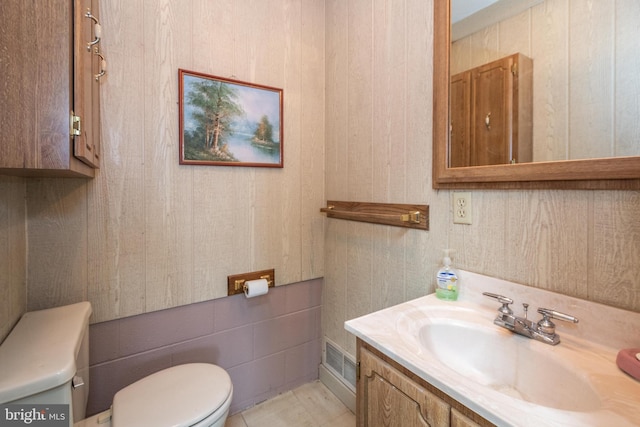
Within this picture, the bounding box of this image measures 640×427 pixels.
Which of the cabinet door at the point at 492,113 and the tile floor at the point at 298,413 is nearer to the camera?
the cabinet door at the point at 492,113

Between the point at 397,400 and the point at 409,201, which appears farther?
the point at 409,201

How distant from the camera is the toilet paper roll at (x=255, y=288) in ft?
5.04

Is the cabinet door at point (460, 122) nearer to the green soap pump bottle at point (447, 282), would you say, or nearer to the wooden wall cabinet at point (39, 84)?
the green soap pump bottle at point (447, 282)

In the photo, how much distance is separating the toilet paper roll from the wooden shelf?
56cm

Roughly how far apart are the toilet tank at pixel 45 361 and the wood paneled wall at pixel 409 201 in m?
1.23

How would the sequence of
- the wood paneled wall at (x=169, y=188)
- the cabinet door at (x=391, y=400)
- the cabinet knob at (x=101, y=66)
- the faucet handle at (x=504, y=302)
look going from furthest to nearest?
the wood paneled wall at (x=169, y=188), the cabinet knob at (x=101, y=66), the faucet handle at (x=504, y=302), the cabinet door at (x=391, y=400)

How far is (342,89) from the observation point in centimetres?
170

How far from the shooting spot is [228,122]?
1.52 m

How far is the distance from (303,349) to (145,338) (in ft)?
3.01

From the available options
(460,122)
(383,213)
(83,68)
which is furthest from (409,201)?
(83,68)

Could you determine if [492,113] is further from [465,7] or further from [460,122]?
[465,7]

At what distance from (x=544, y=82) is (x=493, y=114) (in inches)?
6.6

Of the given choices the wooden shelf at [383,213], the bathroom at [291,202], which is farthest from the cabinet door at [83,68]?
the wooden shelf at [383,213]

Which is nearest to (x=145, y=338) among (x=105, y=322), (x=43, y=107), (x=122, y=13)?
(x=105, y=322)
